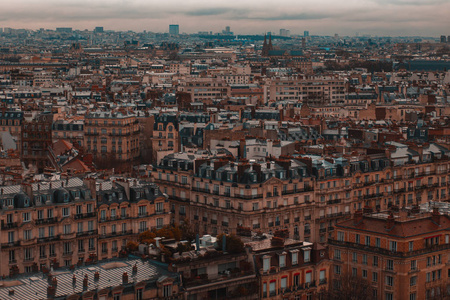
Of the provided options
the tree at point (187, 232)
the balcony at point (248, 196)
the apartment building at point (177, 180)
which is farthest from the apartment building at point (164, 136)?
the balcony at point (248, 196)

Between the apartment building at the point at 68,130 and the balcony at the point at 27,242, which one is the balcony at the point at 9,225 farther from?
the apartment building at the point at 68,130

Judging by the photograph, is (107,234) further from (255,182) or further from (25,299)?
(25,299)

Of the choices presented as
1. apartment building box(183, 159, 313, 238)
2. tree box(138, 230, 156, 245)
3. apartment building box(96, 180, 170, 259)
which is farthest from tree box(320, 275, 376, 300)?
apartment building box(96, 180, 170, 259)

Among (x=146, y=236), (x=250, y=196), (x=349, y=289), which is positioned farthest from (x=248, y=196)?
(x=349, y=289)

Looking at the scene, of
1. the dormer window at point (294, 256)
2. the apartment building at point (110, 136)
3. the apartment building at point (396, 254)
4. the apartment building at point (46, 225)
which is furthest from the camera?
the apartment building at point (110, 136)

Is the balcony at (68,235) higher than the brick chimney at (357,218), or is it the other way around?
the brick chimney at (357,218)

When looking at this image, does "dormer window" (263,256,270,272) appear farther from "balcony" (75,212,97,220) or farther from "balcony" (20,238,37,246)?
"balcony" (20,238,37,246)
